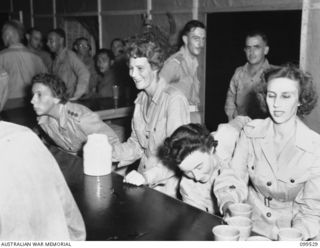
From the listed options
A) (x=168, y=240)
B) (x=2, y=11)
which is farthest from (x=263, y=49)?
(x=2, y=11)

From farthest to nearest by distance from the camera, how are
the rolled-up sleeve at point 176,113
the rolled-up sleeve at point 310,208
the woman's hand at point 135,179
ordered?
the rolled-up sleeve at point 176,113 < the woman's hand at point 135,179 < the rolled-up sleeve at point 310,208

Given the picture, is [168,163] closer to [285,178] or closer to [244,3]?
[285,178]

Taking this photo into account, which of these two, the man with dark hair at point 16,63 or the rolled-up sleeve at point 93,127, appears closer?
the rolled-up sleeve at point 93,127

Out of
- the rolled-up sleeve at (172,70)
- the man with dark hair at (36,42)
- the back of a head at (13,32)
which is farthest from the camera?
the man with dark hair at (36,42)

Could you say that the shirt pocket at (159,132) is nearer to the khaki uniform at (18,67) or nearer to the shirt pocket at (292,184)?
the shirt pocket at (292,184)

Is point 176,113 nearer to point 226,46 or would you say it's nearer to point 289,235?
point 289,235

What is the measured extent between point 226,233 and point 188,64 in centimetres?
266

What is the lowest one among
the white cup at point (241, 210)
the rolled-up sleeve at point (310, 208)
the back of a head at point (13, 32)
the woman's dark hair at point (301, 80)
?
the rolled-up sleeve at point (310, 208)

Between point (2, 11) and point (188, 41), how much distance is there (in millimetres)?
6062

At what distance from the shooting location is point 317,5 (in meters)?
3.23

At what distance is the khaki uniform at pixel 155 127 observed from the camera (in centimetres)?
203

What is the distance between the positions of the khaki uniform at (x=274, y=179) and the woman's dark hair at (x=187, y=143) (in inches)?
5.9

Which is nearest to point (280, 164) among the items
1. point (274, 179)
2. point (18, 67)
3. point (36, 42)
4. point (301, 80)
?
point (274, 179)

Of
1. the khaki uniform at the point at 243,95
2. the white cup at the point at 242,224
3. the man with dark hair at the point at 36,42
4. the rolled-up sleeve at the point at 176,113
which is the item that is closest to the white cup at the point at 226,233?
the white cup at the point at 242,224
